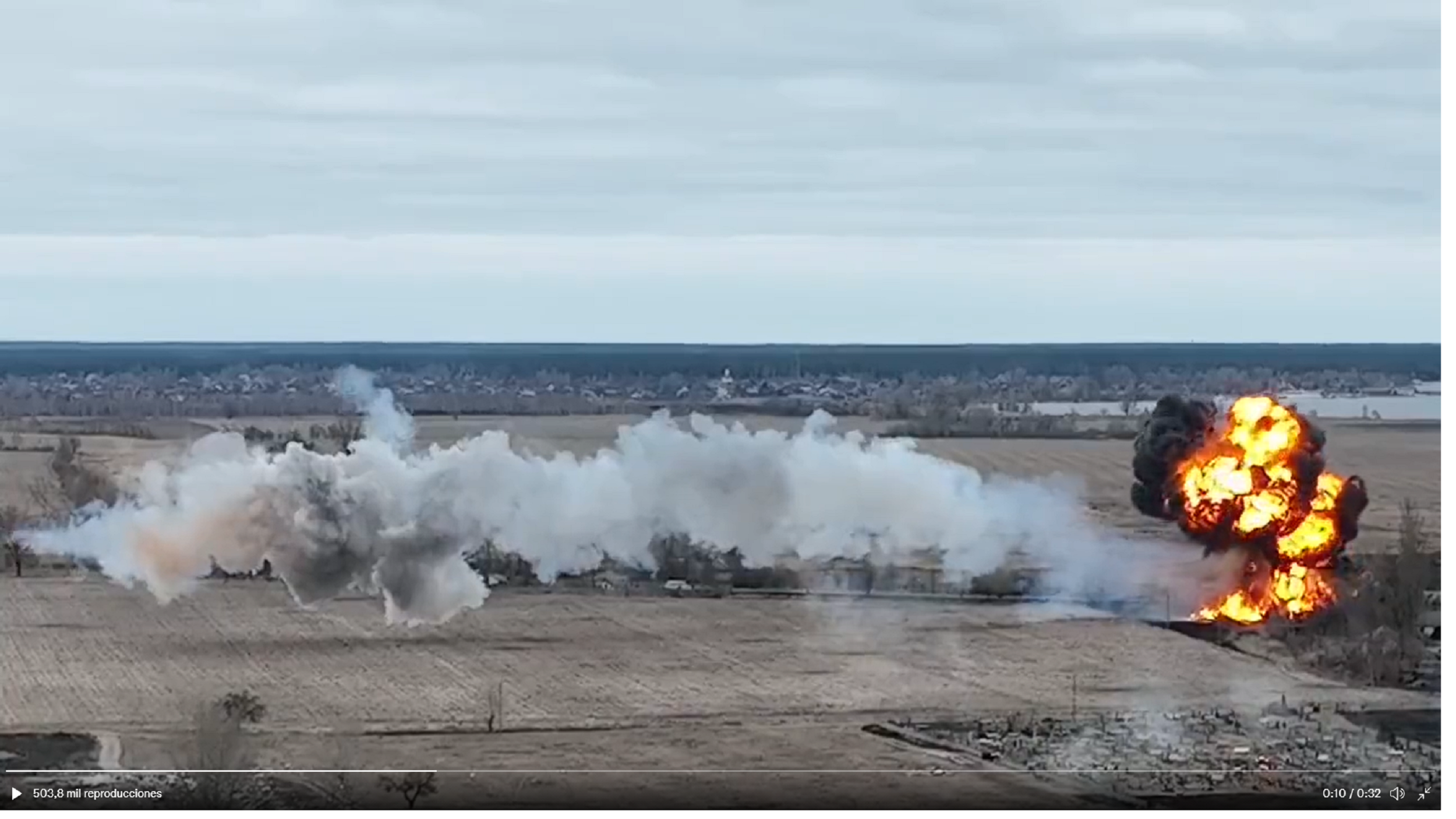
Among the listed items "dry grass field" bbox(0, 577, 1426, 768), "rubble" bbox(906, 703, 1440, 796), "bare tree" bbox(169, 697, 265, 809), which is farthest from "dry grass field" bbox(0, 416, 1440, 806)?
"rubble" bbox(906, 703, 1440, 796)

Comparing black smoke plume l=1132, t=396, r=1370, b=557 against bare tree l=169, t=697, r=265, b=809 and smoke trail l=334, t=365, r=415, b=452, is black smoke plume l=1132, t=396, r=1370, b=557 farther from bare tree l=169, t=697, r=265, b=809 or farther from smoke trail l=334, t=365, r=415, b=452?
bare tree l=169, t=697, r=265, b=809

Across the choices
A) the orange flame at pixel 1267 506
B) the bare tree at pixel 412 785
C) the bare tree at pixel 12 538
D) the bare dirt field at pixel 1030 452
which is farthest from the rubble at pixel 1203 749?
the bare tree at pixel 12 538

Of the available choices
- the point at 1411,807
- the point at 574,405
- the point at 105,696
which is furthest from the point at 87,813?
the point at 1411,807

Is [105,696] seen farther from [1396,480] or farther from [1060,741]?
[1396,480]

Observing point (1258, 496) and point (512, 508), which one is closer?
point (512, 508)

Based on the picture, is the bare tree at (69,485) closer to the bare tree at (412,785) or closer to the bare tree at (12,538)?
the bare tree at (12,538)

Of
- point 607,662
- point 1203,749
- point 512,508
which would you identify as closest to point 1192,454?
point 1203,749

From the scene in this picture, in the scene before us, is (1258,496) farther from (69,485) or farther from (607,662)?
(69,485)

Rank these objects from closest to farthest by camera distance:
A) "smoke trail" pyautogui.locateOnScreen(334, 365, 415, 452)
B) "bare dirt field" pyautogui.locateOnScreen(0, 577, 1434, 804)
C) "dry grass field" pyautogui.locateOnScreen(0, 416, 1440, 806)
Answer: "bare dirt field" pyautogui.locateOnScreen(0, 577, 1434, 804) < "dry grass field" pyautogui.locateOnScreen(0, 416, 1440, 806) < "smoke trail" pyautogui.locateOnScreen(334, 365, 415, 452)
